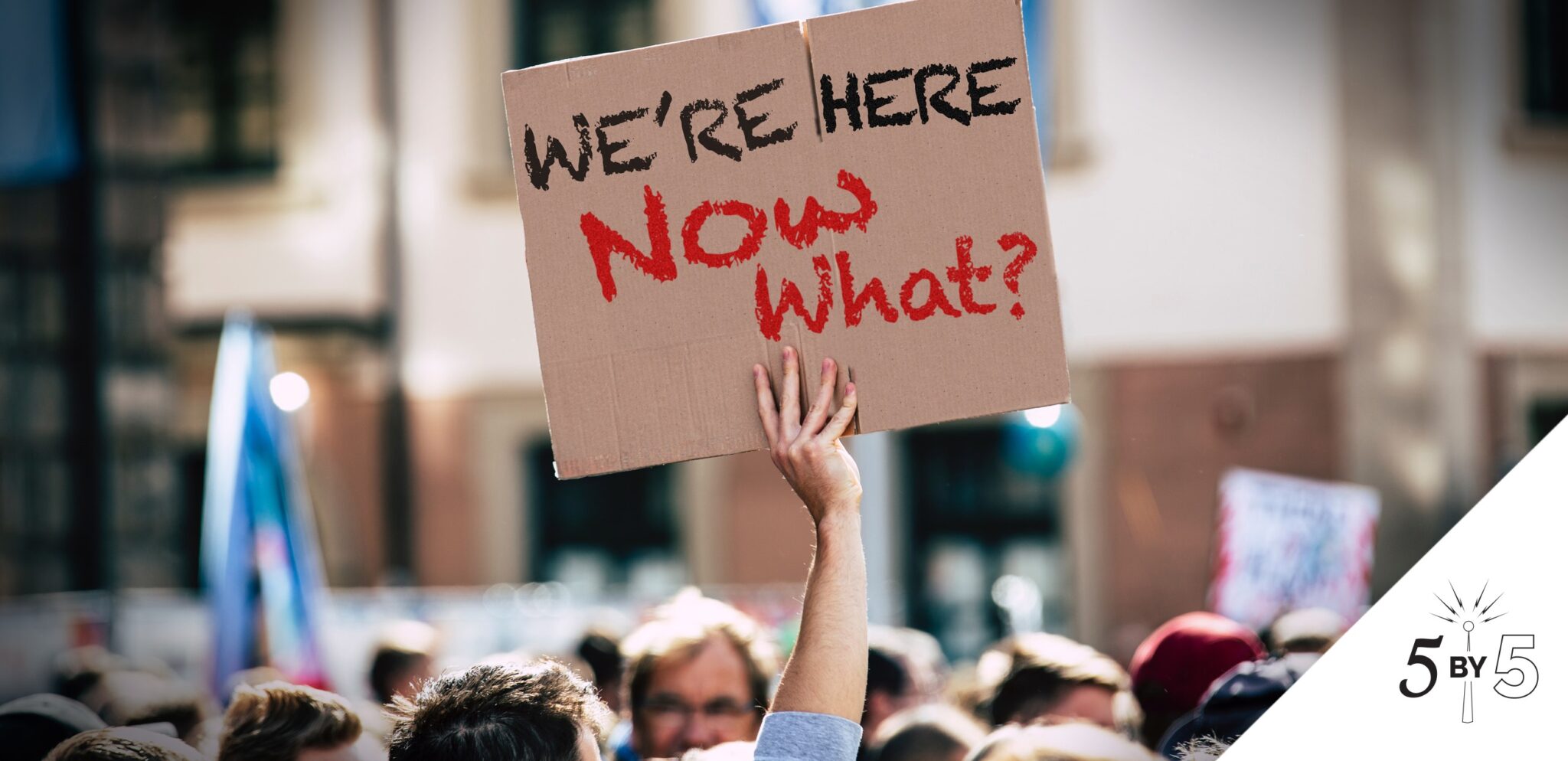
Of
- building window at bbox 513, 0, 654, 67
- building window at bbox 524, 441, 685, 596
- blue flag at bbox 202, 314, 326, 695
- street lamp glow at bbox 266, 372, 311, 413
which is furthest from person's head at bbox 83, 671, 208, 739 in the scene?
building window at bbox 513, 0, 654, 67

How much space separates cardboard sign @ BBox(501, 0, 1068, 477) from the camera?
1.93 metres

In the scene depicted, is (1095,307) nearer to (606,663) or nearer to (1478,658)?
(606,663)

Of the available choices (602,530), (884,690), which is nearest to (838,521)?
(884,690)

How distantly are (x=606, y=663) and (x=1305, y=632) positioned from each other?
1752 mm

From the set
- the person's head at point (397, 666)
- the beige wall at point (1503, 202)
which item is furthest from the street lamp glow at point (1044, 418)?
the person's head at point (397, 666)

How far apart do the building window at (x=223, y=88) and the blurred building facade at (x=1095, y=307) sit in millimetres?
201

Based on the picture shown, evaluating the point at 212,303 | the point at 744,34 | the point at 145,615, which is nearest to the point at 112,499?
the point at 145,615

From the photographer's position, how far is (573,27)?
416 inches

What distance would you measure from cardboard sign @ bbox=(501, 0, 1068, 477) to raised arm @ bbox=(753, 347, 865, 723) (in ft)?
0.18

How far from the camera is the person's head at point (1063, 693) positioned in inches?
120

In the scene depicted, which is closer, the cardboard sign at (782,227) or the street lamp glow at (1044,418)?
the cardboard sign at (782,227)

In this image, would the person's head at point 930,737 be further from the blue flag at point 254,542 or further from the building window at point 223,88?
the building window at point 223,88

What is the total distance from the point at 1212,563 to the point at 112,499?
5153mm

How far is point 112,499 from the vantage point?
761 centimetres
